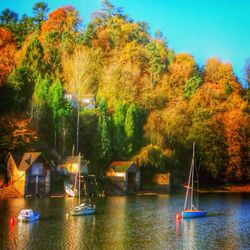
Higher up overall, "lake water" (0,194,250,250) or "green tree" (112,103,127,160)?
"green tree" (112,103,127,160)

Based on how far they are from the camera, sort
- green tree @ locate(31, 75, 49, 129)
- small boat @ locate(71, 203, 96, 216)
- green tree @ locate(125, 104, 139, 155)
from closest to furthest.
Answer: small boat @ locate(71, 203, 96, 216), green tree @ locate(31, 75, 49, 129), green tree @ locate(125, 104, 139, 155)

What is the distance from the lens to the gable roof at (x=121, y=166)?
11050 centimetres

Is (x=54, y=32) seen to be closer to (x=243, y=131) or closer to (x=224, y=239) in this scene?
(x=243, y=131)

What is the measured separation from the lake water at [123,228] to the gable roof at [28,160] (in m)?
8.05

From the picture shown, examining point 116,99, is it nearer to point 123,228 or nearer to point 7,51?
point 7,51

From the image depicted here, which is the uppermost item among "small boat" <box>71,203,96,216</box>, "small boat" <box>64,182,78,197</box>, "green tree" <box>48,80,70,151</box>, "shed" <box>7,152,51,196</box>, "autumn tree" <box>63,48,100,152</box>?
"autumn tree" <box>63,48,100,152</box>

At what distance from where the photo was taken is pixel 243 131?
132250 millimetres

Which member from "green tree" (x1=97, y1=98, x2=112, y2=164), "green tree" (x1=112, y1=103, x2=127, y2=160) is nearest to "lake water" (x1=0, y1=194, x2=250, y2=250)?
"green tree" (x1=97, y1=98, x2=112, y2=164)

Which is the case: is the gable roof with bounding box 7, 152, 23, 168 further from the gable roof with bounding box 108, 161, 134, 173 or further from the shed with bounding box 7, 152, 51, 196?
the gable roof with bounding box 108, 161, 134, 173

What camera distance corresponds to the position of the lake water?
53781 millimetres

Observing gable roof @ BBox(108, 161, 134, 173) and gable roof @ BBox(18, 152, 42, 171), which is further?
gable roof @ BBox(108, 161, 134, 173)

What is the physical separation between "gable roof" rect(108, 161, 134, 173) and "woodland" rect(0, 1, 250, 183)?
8.12 feet

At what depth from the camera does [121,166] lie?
11156 centimetres

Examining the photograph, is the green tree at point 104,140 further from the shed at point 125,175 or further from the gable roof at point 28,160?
the gable roof at point 28,160
